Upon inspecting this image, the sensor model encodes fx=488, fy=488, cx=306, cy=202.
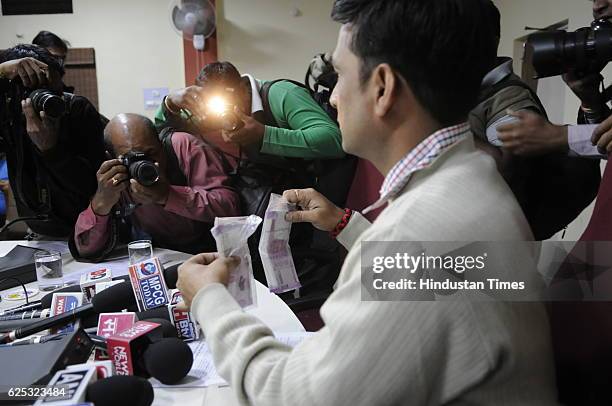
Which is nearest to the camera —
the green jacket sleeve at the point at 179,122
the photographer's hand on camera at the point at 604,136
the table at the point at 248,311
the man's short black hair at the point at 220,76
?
the table at the point at 248,311

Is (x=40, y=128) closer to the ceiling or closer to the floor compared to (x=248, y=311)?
closer to the ceiling

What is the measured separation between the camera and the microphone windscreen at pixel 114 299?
3.52 feet

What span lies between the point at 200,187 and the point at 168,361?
0.96 meters

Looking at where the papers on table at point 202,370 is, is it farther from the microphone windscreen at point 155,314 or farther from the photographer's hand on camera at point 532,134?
the photographer's hand on camera at point 532,134

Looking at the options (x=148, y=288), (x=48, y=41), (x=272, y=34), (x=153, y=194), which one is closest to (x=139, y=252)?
(x=153, y=194)

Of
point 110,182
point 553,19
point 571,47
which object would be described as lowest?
point 110,182

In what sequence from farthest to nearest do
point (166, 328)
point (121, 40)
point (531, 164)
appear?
1. point (121, 40)
2. point (531, 164)
3. point (166, 328)

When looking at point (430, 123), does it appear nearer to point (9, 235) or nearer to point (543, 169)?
point (543, 169)

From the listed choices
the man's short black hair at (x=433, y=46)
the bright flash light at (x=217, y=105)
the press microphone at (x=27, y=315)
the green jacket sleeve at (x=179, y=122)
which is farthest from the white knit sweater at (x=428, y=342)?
the green jacket sleeve at (x=179, y=122)

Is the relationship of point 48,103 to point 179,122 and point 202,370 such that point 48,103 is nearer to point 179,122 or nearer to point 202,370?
point 179,122

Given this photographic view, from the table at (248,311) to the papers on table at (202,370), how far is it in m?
0.01

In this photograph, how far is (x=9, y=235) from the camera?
267 centimetres

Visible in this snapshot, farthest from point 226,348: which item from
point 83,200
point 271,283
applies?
point 83,200

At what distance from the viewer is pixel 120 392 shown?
739mm
